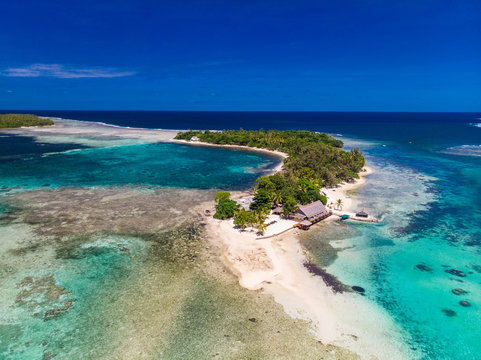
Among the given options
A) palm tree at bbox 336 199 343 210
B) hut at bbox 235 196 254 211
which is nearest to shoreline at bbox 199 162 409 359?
hut at bbox 235 196 254 211

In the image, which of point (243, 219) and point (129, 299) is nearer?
point (129, 299)

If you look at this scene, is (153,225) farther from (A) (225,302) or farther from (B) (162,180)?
(B) (162,180)

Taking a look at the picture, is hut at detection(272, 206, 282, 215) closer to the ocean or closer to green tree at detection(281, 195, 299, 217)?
green tree at detection(281, 195, 299, 217)

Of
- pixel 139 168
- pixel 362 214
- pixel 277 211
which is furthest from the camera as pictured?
pixel 139 168

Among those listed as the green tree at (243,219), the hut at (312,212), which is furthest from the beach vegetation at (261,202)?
the hut at (312,212)

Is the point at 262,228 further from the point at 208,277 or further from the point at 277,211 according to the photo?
the point at 208,277

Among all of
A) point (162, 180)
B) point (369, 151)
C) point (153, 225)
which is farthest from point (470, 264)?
point (369, 151)

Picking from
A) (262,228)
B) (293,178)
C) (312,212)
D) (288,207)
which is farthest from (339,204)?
(262,228)
